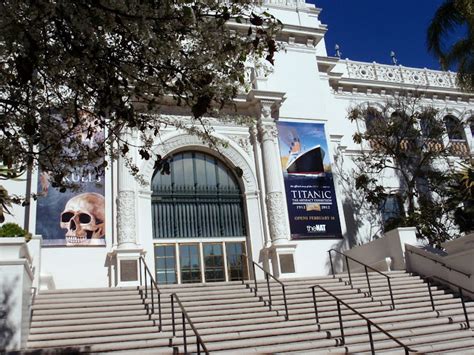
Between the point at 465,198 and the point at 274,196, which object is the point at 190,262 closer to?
the point at 274,196

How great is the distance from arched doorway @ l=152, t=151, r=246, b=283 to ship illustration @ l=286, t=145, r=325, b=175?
98.0 inches

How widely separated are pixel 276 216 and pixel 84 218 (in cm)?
730

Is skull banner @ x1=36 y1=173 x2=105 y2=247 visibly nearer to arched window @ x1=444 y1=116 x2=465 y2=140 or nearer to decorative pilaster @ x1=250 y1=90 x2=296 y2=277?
decorative pilaster @ x1=250 y1=90 x2=296 y2=277

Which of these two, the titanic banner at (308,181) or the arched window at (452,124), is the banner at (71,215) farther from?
the arched window at (452,124)

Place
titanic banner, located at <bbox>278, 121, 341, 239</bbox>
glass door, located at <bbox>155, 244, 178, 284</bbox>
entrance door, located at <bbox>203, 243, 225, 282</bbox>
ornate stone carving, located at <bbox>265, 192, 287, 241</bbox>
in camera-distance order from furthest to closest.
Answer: titanic banner, located at <bbox>278, 121, 341, 239</bbox> → ornate stone carving, located at <bbox>265, 192, 287, 241</bbox> → entrance door, located at <bbox>203, 243, 225, 282</bbox> → glass door, located at <bbox>155, 244, 178, 284</bbox>

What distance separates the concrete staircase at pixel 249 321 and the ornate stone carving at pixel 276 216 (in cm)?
451

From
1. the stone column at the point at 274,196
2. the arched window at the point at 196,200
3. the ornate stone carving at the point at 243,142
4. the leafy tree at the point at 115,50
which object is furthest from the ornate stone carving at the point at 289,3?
the leafy tree at the point at 115,50

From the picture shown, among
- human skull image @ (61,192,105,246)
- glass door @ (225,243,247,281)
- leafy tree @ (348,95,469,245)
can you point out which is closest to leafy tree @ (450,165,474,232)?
leafy tree @ (348,95,469,245)

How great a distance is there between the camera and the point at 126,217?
18.6 m

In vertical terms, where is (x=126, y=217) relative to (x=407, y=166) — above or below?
below

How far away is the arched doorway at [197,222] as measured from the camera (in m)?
19.8

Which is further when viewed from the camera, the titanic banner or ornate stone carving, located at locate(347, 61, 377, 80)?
ornate stone carving, located at locate(347, 61, 377, 80)

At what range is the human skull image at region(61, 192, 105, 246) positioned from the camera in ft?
59.1

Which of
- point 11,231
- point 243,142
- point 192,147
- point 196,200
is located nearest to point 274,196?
point 243,142
